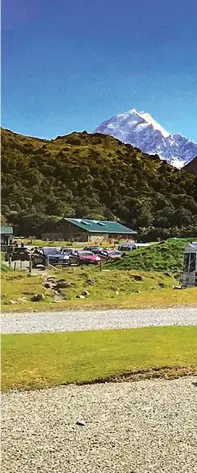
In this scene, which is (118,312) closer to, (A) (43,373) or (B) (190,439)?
(A) (43,373)

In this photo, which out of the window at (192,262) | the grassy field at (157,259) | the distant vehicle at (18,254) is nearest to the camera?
the window at (192,262)

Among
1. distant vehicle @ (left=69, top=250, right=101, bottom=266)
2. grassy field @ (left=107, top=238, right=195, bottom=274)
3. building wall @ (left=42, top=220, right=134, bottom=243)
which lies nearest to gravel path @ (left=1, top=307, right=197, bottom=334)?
grassy field @ (left=107, top=238, right=195, bottom=274)

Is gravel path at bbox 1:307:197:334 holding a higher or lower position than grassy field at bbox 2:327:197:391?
lower

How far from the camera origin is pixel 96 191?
234 feet

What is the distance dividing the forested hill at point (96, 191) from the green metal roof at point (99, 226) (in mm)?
3218

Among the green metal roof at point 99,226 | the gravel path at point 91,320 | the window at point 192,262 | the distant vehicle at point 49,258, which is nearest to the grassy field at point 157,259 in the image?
the distant vehicle at point 49,258

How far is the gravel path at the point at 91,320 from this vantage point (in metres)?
11.4

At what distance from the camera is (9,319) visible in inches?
495

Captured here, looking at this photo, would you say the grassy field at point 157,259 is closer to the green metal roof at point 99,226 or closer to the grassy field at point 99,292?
the grassy field at point 99,292

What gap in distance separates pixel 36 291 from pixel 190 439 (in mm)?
12686

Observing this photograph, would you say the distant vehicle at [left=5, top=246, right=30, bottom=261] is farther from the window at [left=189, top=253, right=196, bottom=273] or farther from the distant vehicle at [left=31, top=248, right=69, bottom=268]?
the window at [left=189, top=253, right=196, bottom=273]

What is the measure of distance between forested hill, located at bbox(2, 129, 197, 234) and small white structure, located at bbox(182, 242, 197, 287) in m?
34.1

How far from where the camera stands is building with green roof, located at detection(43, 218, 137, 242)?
61.0 m

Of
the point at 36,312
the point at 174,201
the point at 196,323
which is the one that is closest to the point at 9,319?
the point at 36,312
